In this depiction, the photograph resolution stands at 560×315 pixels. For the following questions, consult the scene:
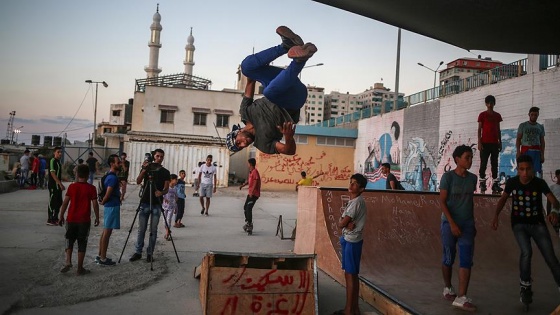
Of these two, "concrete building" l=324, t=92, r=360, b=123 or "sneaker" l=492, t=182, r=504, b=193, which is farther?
"concrete building" l=324, t=92, r=360, b=123

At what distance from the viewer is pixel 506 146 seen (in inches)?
626

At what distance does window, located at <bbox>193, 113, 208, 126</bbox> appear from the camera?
37.7 m

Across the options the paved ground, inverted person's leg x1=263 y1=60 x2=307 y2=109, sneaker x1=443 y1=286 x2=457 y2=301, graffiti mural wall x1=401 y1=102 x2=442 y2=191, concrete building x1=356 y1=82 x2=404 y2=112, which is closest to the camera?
inverted person's leg x1=263 y1=60 x2=307 y2=109

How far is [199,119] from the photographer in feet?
124

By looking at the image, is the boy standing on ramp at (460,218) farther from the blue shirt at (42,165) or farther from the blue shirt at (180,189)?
the blue shirt at (42,165)

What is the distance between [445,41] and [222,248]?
19.3 ft

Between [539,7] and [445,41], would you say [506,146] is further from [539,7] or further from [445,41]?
[539,7]

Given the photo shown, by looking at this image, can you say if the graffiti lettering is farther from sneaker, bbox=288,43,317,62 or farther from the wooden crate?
sneaker, bbox=288,43,317,62

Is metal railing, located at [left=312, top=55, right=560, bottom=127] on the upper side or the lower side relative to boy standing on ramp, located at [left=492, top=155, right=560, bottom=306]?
upper

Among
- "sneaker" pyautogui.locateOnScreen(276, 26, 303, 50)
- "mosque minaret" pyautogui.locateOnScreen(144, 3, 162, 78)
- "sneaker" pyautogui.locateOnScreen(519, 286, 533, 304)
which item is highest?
"mosque minaret" pyautogui.locateOnScreen(144, 3, 162, 78)

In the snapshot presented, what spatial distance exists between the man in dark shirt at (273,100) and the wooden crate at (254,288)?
1.43 metres

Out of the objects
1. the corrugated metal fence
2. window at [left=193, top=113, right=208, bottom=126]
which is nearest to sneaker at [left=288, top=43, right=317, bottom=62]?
the corrugated metal fence

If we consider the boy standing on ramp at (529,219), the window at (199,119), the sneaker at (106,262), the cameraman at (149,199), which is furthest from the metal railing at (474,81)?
the window at (199,119)

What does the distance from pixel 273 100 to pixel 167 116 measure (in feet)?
114
